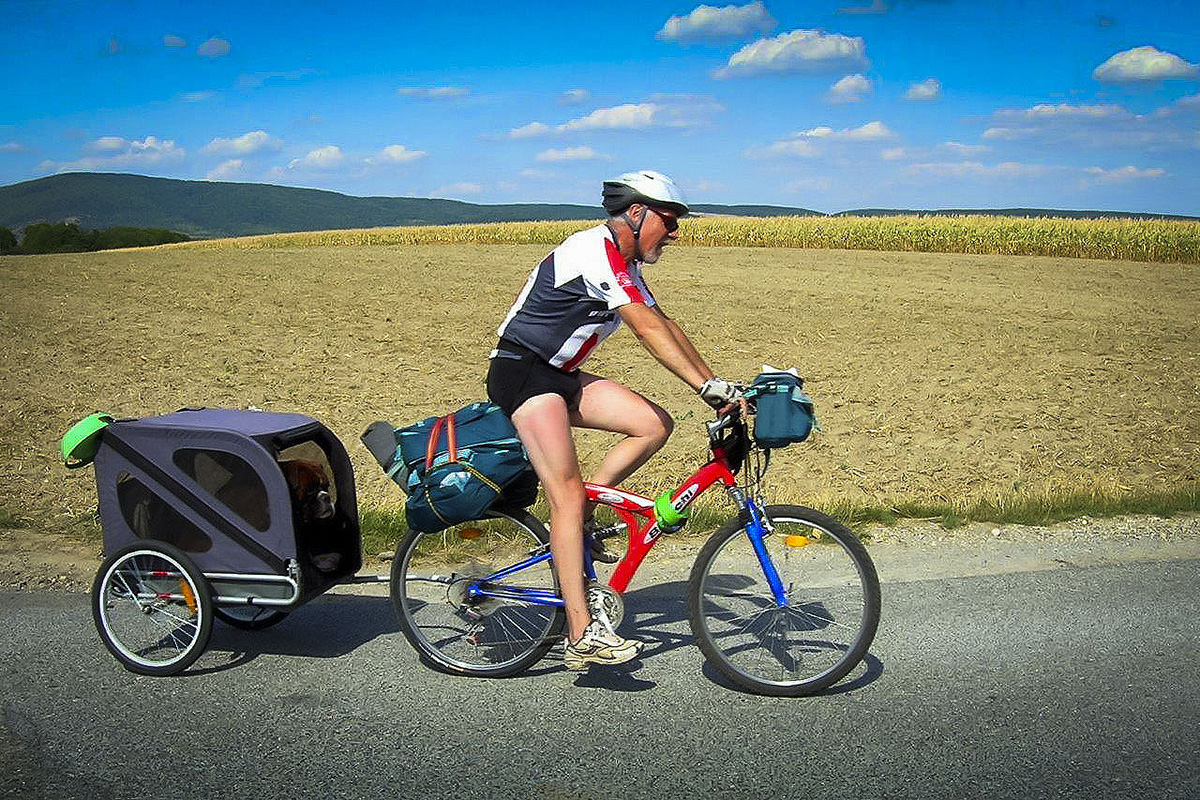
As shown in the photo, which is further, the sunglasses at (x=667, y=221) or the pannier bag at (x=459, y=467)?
the pannier bag at (x=459, y=467)

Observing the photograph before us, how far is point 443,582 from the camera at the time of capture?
4.91m

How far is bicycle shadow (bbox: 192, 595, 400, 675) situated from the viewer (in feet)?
16.0

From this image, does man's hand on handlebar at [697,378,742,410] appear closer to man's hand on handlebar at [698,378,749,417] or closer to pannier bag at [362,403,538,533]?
man's hand on handlebar at [698,378,749,417]

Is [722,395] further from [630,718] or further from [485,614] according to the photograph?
[485,614]

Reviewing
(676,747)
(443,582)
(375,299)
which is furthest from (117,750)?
(375,299)

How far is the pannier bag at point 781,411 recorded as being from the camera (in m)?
4.23

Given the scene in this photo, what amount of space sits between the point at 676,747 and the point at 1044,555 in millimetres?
3511

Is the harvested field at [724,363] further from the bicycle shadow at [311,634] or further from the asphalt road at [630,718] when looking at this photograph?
the asphalt road at [630,718]

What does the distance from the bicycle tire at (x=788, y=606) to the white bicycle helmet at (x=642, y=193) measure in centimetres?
137

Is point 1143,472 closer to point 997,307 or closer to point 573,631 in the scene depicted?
point 573,631

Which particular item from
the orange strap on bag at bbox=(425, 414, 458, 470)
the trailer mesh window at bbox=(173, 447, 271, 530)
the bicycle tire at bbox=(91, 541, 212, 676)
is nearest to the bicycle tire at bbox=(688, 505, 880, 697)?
the orange strap on bag at bbox=(425, 414, 458, 470)

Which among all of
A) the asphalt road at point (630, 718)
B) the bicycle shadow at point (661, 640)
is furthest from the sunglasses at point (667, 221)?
the asphalt road at point (630, 718)

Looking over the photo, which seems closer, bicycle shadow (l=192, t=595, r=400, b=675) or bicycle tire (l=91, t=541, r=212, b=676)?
bicycle tire (l=91, t=541, r=212, b=676)

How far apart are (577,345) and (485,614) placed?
→ 53.0 inches
